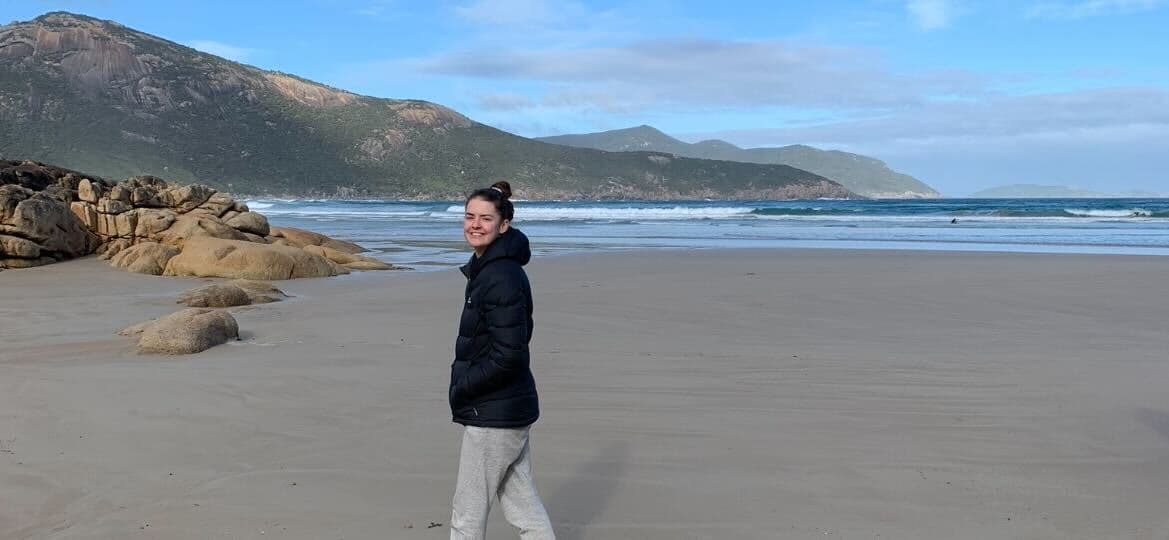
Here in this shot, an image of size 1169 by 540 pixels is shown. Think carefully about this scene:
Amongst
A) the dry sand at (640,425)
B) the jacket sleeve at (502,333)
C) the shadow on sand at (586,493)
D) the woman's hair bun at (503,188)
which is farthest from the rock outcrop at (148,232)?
the jacket sleeve at (502,333)

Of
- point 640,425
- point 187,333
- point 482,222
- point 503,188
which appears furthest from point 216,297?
point 482,222

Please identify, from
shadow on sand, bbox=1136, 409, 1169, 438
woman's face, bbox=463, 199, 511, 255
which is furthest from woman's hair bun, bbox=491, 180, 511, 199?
shadow on sand, bbox=1136, 409, 1169, 438

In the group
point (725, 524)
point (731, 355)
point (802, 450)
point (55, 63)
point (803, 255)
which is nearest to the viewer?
point (725, 524)

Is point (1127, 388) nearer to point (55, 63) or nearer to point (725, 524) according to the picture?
point (725, 524)

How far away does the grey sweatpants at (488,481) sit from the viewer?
3.19 m

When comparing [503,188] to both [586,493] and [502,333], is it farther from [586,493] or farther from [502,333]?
[586,493]

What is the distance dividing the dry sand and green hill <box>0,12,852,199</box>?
84654mm

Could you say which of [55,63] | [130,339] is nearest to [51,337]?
[130,339]

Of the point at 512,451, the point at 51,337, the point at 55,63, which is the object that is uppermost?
the point at 55,63

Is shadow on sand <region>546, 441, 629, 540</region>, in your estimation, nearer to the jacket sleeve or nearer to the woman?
the woman

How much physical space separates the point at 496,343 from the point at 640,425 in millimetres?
2495

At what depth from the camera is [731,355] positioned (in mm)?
7516

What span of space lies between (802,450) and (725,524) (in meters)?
1.17

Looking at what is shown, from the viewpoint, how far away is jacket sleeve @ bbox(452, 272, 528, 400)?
9.94 ft
